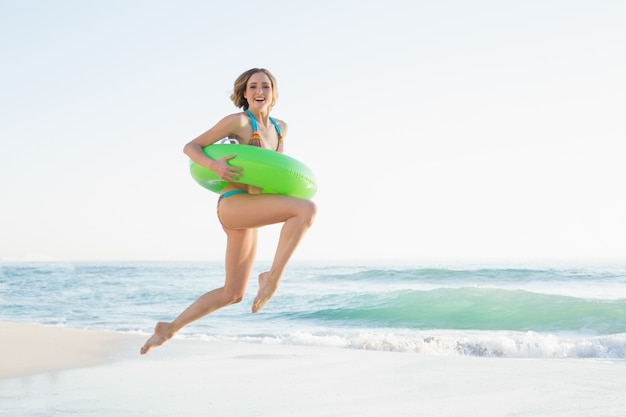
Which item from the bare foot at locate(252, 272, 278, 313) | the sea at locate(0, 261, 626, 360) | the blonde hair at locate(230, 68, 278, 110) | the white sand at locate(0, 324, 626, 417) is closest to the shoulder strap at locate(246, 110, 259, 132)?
the blonde hair at locate(230, 68, 278, 110)

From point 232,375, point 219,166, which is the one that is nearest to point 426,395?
point 232,375

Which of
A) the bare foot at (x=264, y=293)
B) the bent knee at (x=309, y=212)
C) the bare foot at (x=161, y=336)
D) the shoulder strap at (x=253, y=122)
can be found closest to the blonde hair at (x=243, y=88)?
the shoulder strap at (x=253, y=122)

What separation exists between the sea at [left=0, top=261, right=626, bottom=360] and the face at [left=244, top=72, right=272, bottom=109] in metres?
7.07

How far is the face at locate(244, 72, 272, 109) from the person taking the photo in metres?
3.61

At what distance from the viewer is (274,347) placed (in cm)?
977

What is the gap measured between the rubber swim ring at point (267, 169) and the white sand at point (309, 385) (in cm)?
282

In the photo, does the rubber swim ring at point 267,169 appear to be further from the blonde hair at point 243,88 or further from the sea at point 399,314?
the sea at point 399,314

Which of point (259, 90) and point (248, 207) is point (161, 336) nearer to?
point (248, 207)

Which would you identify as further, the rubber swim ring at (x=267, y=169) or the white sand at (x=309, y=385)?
the white sand at (x=309, y=385)

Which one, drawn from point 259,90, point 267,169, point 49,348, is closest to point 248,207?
point 267,169

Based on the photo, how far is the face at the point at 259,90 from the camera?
3.61 metres

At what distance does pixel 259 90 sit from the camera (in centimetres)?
361

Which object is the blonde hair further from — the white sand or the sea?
the sea

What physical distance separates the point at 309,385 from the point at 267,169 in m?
4.02
